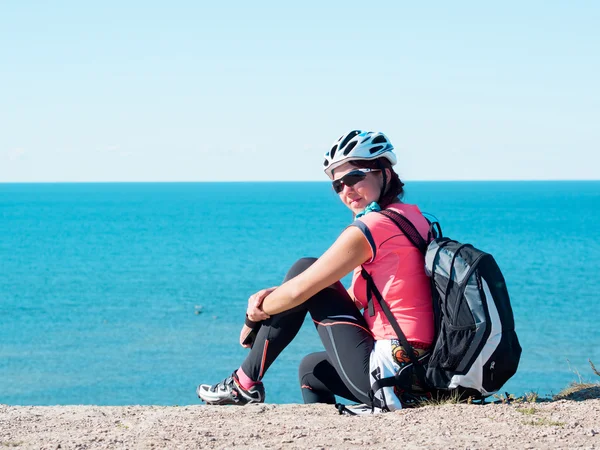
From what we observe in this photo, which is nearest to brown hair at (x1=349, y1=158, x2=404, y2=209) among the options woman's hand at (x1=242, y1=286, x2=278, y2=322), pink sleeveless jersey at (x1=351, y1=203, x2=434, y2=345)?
pink sleeveless jersey at (x1=351, y1=203, x2=434, y2=345)

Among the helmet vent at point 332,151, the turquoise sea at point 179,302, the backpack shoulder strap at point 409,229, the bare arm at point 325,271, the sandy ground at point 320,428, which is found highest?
the helmet vent at point 332,151

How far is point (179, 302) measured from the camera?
48469mm

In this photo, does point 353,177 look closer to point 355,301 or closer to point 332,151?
point 332,151

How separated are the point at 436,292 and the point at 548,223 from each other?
11873 cm

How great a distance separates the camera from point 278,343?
198 inches

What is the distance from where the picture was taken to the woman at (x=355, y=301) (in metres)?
4.48

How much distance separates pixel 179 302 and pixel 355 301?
44.4m

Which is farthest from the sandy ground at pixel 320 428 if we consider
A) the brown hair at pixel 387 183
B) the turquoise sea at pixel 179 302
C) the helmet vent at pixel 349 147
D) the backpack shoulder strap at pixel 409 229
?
the turquoise sea at pixel 179 302

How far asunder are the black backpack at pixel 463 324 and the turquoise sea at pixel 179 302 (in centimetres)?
218

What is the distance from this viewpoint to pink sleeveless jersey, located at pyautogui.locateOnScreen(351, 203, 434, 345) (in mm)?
4457

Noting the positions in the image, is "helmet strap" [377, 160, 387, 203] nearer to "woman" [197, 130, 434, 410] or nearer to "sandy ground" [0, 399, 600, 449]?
"woman" [197, 130, 434, 410]

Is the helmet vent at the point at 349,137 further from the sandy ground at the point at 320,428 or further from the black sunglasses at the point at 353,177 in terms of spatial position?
the sandy ground at the point at 320,428

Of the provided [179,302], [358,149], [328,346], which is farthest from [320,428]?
[179,302]

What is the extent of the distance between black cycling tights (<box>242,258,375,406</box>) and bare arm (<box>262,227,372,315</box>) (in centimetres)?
15
